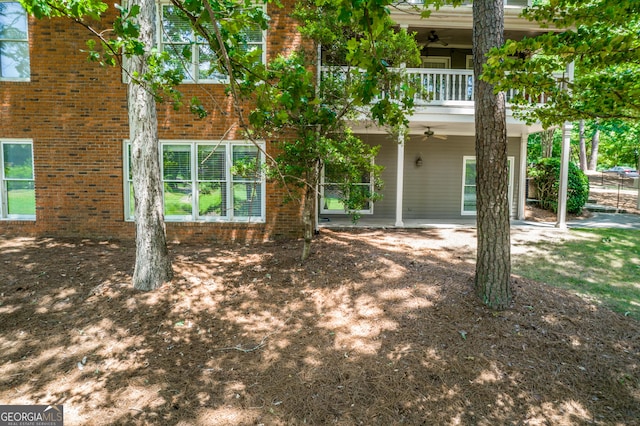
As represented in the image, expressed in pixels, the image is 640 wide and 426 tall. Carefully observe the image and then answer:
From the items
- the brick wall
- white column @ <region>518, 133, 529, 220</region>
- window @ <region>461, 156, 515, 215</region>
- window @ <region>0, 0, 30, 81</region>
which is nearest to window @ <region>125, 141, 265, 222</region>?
the brick wall

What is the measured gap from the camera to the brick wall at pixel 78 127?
30.3ft

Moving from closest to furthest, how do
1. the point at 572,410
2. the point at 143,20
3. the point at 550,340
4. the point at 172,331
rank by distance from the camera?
the point at 572,410, the point at 550,340, the point at 172,331, the point at 143,20

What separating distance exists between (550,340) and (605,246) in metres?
5.83

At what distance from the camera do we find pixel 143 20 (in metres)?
6.04

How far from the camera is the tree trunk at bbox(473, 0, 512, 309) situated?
5.12 m

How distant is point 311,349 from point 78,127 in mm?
7855

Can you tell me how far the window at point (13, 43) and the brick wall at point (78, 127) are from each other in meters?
0.23

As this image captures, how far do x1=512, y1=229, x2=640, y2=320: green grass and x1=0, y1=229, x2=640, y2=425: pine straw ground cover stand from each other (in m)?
0.63

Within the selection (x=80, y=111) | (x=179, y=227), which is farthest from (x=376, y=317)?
(x=80, y=111)

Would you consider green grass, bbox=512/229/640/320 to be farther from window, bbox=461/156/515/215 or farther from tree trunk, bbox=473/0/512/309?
window, bbox=461/156/515/215

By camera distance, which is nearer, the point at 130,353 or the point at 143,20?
the point at 130,353

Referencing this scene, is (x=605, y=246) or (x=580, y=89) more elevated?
(x=580, y=89)

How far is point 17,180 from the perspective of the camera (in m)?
9.55

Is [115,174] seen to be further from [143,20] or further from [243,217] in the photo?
[143,20]
